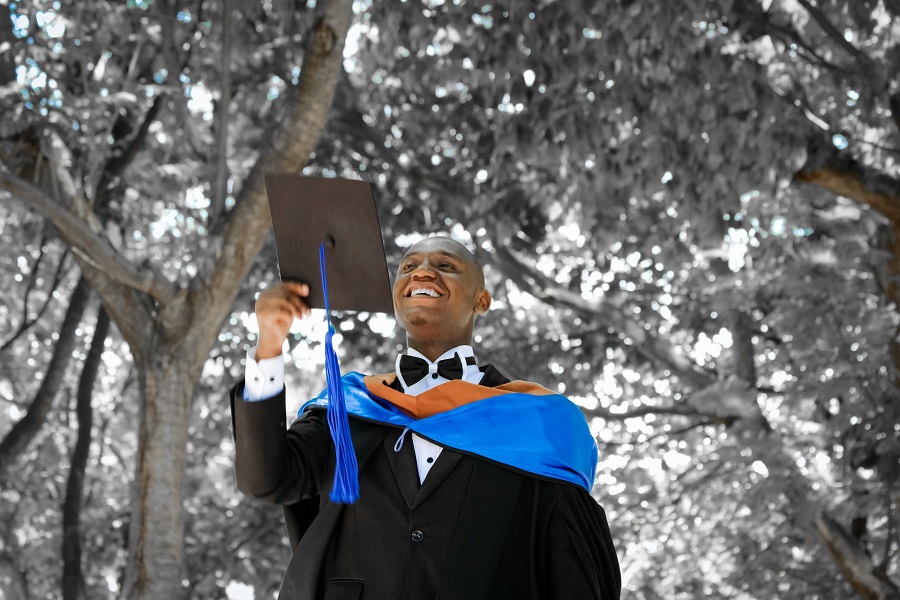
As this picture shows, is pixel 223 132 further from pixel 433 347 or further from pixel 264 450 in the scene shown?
pixel 264 450

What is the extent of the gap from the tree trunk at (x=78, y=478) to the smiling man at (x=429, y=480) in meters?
6.39

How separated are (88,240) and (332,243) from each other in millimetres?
3670

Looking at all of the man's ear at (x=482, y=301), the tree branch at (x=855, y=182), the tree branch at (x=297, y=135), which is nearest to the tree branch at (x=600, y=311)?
the tree branch at (x=855, y=182)

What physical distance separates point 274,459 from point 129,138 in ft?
20.5

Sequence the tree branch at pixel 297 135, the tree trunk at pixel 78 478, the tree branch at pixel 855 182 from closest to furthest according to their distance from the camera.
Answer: the tree branch at pixel 297 135
the tree branch at pixel 855 182
the tree trunk at pixel 78 478

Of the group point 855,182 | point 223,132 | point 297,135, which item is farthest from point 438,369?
point 855,182

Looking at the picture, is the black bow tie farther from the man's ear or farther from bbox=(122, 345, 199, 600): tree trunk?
→ bbox=(122, 345, 199, 600): tree trunk

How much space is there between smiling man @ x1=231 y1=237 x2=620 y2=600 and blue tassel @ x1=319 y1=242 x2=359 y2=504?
Answer: 13cm

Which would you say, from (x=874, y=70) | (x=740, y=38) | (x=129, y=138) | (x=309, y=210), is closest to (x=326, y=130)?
(x=129, y=138)

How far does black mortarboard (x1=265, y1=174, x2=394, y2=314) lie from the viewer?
3.31 m

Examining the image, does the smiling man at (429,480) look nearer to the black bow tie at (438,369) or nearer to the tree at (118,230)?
the black bow tie at (438,369)

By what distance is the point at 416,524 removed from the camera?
3236 mm

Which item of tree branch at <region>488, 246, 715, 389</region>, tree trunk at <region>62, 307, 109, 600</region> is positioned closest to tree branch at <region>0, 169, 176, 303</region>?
tree trunk at <region>62, 307, 109, 600</region>

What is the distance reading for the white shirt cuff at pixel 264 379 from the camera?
3.15 metres
